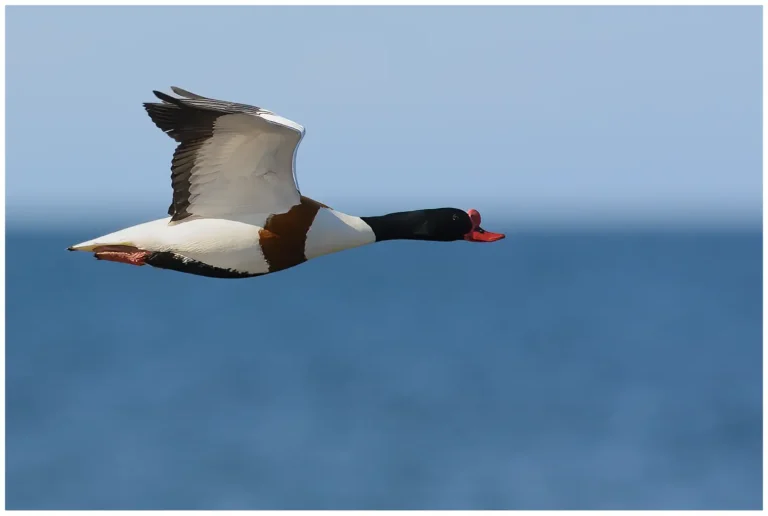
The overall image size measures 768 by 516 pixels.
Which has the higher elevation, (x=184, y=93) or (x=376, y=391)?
(x=184, y=93)

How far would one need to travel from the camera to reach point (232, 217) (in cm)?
957

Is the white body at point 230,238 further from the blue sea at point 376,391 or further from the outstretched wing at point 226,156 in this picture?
the blue sea at point 376,391

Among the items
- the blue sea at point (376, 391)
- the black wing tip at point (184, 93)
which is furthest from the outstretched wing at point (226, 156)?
the blue sea at point (376, 391)

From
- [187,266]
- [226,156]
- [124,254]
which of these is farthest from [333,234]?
[124,254]

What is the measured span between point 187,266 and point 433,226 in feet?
5.71

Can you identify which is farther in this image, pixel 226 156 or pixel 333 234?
pixel 333 234

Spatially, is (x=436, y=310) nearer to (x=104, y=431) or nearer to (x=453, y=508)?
(x=104, y=431)

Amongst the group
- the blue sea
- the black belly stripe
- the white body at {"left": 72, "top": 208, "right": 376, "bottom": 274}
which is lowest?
the blue sea

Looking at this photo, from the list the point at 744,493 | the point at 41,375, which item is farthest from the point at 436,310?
the point at 744,493

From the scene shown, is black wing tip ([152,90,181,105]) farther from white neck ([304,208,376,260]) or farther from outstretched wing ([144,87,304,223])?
white neck ([304,208,376,260])

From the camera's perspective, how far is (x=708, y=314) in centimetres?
10150

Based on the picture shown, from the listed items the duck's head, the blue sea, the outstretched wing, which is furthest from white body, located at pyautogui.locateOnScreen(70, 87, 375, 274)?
the blue sea

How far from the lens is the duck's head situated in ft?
31.9

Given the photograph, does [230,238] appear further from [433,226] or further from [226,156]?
[433,226]
